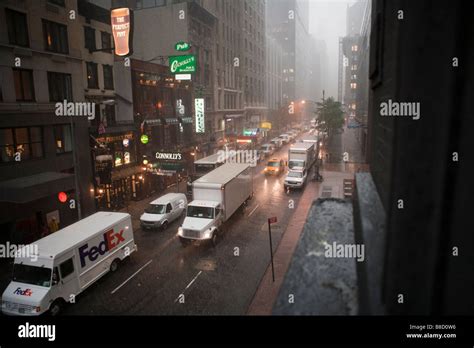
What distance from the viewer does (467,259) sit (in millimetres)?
1957

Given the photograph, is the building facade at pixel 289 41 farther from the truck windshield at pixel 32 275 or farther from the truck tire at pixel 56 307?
the truck windshield at pixel 32 275

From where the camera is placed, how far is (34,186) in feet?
53.8

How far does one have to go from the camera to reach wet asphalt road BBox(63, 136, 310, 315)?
12.2 m

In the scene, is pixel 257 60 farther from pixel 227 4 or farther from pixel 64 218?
Result: pixel 64 218

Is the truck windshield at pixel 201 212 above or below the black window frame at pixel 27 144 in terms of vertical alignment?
below

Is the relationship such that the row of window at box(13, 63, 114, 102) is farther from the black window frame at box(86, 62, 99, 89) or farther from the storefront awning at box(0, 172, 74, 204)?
the storefront awning at box(0, 172, 74, 204)

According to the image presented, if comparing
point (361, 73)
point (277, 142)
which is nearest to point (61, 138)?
point (361, 73)

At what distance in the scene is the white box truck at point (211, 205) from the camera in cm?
1767

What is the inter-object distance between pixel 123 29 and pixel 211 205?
13389mm

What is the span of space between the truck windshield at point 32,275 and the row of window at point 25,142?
26.5ft

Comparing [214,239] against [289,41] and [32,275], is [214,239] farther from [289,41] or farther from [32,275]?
[289,41]

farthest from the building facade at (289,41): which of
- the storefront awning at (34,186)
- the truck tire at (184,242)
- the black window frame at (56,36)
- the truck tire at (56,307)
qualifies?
the truck tire at (56,307)

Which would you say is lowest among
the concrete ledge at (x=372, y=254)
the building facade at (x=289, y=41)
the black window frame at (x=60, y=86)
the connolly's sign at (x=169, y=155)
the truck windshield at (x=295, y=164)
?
the truck windshield at (x=295, y=164)

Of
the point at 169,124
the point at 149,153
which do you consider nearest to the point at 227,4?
the point at 169,124
